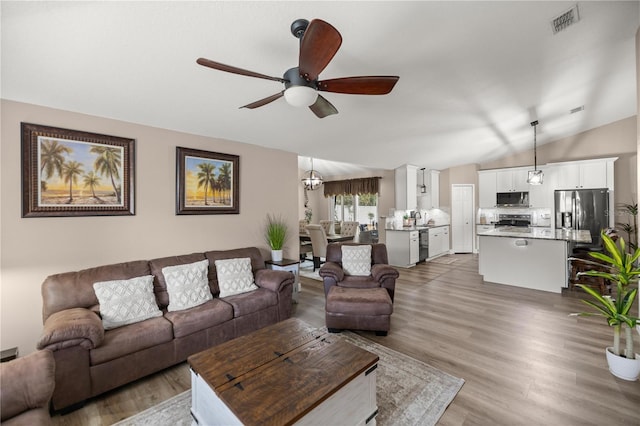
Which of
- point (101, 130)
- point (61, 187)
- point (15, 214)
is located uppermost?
point (101, 130)

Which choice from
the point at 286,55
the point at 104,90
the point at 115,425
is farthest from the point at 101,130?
the point at 115,425

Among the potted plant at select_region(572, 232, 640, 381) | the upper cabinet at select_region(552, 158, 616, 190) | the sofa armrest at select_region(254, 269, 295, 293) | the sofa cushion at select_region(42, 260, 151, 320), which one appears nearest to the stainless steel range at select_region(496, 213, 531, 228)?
the upper cabinet at select_region(552, 158, 616, 190)

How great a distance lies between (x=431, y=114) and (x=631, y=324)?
314cm

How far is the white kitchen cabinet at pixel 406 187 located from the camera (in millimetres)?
7039

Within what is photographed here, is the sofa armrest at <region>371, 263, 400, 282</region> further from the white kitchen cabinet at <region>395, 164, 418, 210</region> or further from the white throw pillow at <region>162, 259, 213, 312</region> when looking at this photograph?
the white kitchen cabinet at <region>395, 164, 418, 210</region>

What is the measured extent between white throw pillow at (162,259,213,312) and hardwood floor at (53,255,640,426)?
0.58m

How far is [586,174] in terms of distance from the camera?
6078mm

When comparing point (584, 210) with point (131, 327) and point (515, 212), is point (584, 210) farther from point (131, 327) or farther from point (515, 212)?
point (131, 327)

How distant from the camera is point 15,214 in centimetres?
241

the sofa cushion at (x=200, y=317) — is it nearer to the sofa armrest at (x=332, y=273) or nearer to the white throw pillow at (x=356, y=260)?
the sofa armrest at (x=332, y=273)

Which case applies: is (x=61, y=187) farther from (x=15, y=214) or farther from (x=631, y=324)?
(x=631, y=324)

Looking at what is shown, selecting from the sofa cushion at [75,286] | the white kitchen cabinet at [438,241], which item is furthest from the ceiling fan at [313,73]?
the white kitchen cabinet at [438,241]

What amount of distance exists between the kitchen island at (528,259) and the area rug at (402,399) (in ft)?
11.4

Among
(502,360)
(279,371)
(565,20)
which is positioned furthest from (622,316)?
(279,371)
